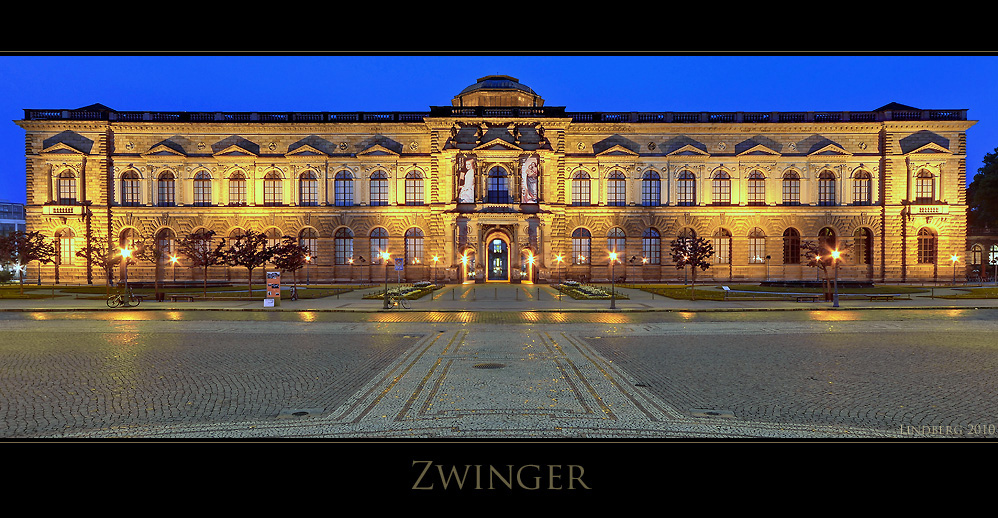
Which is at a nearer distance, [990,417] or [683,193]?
[990,417]

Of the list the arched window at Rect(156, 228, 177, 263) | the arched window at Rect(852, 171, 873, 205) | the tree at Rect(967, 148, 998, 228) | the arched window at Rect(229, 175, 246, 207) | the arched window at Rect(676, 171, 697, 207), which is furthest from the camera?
the tree at Rect(967, 148, 998, 228)

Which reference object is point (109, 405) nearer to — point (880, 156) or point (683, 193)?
point (683, 193)

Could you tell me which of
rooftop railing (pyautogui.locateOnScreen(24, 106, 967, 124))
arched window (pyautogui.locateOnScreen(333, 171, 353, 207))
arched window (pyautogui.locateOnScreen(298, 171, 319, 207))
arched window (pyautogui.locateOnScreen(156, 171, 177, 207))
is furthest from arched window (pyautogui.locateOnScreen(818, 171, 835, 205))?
arched window (pyautogui.locateOnScreen(156, 171, 177, 207))

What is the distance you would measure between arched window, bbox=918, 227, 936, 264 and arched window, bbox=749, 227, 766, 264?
1555cm

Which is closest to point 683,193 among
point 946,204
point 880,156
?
point 880,156

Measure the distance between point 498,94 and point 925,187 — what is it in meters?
44.9

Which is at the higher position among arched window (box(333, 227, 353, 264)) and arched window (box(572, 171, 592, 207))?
arched window (box(572, 171, 592, 207))

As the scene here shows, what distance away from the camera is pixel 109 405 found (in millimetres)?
8039

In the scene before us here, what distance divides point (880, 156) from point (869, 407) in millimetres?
56715

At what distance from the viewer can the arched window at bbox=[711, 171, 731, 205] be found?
176 ft

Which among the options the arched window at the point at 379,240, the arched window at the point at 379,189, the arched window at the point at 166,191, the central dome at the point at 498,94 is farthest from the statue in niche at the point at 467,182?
the arched window at the point at 166,191

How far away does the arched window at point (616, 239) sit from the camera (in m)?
53.7

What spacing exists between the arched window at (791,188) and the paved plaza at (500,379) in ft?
118

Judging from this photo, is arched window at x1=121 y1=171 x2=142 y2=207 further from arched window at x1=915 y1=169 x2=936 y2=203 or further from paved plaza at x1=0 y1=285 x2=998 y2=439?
arched window at x1=915 y1=169 x2=936 y2=203
